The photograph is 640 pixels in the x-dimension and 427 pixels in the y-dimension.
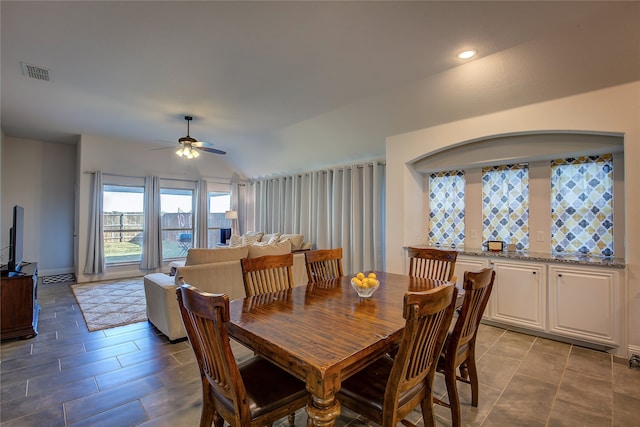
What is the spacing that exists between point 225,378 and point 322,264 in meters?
1.60

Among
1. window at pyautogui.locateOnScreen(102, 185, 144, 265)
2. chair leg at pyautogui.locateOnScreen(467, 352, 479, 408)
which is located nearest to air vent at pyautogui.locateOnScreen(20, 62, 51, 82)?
window at pyautogui.locateOnScreen(102, 185, 144, 265)

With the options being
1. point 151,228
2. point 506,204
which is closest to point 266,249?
point 506,204

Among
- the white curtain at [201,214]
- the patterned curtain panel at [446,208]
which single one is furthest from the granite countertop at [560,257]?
the white curtain at [201,214]

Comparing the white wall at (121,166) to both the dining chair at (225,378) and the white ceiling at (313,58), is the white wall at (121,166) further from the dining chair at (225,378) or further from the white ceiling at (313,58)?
the dining chair at (225,378)

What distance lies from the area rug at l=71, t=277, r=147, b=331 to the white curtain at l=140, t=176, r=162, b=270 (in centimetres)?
61

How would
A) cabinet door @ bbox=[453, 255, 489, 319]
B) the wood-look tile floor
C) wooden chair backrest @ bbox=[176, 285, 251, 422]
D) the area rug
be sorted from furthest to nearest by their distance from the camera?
→ the area rug < cabinet door @ bbox=[453, 255, 489, 319] < the wood-look tile floor < wooden chair backrest @ bbox=[176, 285, 251, 422]

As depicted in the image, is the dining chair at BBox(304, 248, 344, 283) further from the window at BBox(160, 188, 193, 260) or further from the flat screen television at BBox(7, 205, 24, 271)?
the window at BBox(160, 188, 193, 260)

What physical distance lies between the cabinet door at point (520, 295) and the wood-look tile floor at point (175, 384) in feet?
0.60

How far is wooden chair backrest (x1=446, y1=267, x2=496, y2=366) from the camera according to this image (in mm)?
1710

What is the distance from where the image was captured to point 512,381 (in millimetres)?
2434

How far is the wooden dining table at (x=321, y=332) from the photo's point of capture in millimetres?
1204

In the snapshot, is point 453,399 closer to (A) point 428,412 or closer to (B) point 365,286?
(A) point 428,412

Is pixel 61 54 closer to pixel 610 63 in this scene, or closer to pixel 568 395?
pixel 610 63

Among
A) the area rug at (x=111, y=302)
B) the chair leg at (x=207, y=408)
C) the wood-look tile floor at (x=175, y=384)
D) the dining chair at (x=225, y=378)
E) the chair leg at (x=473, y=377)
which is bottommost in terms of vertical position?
the wood-look tile floor at (x=175, y=384)
